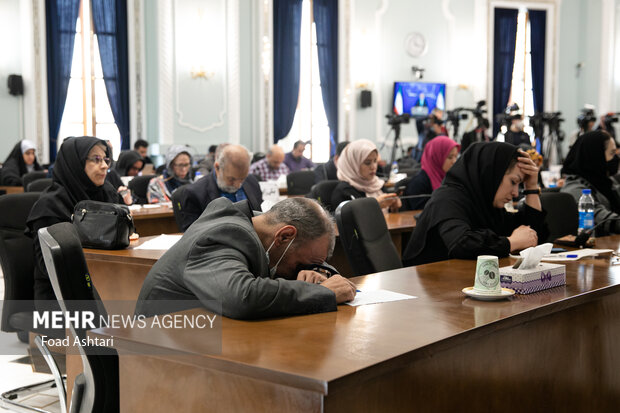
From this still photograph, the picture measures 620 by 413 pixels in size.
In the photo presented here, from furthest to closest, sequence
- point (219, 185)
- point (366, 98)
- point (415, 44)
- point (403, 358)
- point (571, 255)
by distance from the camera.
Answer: point (415, 44), point (366, 98), point (219, 185), point (571, 255), point (403, 358)

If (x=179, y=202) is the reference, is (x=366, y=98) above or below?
above

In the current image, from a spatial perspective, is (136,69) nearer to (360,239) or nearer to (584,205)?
(584,205)

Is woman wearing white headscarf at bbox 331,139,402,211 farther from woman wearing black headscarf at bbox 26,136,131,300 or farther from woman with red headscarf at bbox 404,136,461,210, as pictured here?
woman wearing black headscarf at bbox 26,136,131,300

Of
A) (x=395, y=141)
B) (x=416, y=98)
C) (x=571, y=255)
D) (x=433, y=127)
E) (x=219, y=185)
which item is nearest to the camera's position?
(x=571, y=255)

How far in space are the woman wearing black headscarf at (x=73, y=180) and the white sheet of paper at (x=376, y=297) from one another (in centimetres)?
170

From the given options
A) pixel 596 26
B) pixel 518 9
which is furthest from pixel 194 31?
pixel 596 26

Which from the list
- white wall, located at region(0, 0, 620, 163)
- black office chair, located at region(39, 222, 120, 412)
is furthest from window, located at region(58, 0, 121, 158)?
black office chair, located at region(39, 222, 120, 412)

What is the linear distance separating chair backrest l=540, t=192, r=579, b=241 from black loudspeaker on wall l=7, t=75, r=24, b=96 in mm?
7584

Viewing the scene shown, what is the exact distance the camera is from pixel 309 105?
12.1 m

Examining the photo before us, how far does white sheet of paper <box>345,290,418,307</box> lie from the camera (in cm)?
205

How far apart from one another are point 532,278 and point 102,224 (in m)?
1.91

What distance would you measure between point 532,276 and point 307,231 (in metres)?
0.72

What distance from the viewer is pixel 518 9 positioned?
13.9 metres

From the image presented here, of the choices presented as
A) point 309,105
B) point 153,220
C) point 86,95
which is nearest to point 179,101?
point 86,95
